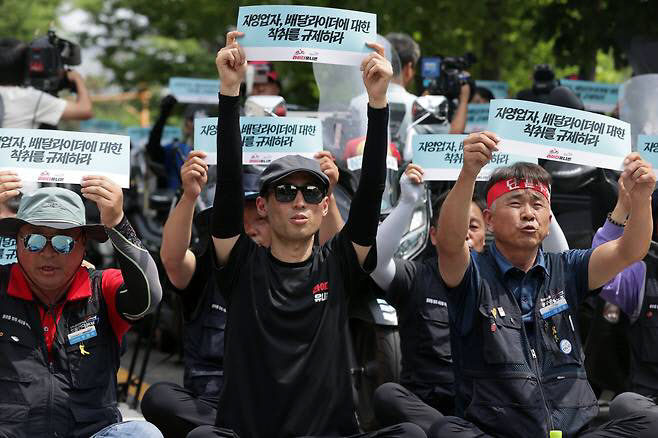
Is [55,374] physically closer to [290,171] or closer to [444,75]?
[290,171]

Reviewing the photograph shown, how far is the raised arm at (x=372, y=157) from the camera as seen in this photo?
5.64 m

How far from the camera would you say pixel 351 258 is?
585cm

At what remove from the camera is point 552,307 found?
611 centimetres

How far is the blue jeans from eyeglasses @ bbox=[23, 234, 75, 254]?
802 millimetres

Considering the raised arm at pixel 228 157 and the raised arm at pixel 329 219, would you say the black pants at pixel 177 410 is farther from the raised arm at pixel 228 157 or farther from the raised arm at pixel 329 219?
the raised arm at pixel 228 157

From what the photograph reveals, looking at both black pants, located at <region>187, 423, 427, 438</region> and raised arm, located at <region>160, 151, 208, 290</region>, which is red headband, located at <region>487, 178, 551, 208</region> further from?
raised arm, located at <region>160, 151, 208, 290</region>

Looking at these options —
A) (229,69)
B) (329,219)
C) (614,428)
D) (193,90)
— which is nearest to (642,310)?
(614,428)

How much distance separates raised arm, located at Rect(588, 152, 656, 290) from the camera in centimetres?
600

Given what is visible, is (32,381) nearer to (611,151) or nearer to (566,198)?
(611,151)

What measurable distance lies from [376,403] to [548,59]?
38.8 ft

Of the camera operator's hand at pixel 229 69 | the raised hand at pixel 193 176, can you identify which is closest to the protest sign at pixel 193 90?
the raised hand at pixel 193 176

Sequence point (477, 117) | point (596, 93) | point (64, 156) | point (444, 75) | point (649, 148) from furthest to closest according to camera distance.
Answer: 1. point (477, 117)
2. point (596, 93)
3. point (444, 75)
4. point (649, 148)
5. point (64, 156)

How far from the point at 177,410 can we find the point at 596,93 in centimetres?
547

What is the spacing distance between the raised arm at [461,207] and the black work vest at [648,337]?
61.4 inches
